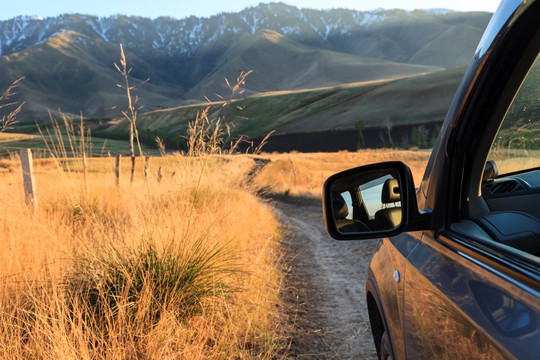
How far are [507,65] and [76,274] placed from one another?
A: 341 cm

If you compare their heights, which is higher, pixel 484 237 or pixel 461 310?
pixel 484 237

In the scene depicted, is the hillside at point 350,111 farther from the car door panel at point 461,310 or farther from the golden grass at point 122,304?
the car door panel at point 461,310

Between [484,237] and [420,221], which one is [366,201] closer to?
[420,221]

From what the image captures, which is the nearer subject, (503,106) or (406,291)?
(503,106)

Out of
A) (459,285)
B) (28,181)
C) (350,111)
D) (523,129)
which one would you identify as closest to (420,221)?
(459,285)

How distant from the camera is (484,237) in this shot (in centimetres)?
133

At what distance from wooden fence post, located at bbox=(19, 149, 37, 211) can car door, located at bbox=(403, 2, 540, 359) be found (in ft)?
19.0

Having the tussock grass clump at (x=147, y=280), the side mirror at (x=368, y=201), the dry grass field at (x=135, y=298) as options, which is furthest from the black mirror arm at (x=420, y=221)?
the tussock grass clump at (x=147, y=280)

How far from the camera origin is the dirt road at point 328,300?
3863 mm

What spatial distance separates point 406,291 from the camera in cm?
167

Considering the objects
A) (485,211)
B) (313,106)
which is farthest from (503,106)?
→ (313,106)

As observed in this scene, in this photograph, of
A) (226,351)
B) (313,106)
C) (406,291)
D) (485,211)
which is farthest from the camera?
(313,106)

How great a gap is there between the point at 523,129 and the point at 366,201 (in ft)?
2.08

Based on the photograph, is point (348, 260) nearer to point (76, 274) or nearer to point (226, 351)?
point (226, 351)
